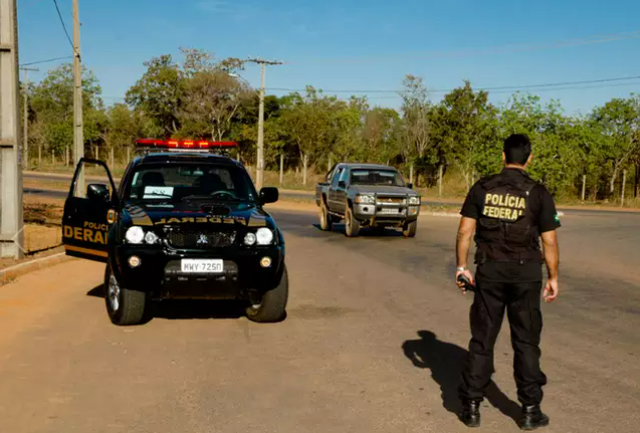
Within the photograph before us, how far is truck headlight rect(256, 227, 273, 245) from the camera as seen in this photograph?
25.3 feet

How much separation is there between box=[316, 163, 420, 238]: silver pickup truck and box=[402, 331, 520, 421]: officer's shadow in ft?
35.5

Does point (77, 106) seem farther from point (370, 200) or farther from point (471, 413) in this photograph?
point (471, 413)

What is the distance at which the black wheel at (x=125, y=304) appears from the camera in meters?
7.65

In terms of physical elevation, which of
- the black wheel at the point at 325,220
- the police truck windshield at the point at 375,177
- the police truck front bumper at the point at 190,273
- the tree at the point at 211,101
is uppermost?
the tree at the point at 211,101

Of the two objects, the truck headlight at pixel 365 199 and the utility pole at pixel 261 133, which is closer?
the truck headlight at pixel 365 199

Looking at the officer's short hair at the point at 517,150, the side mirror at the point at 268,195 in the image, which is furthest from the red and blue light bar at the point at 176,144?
the officer's short hair at the point at 517,150

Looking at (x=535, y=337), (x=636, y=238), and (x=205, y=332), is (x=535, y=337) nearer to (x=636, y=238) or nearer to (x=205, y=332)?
(x=205, y=332)

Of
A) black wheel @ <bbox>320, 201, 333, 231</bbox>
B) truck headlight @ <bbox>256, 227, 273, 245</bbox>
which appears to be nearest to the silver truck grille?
black wheel @ <bbox>320, 201, 333, 231</bbox>

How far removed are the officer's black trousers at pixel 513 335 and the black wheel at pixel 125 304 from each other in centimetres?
383

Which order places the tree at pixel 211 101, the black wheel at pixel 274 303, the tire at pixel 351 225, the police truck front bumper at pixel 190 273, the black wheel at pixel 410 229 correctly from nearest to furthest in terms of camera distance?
the police truck front bumper at pixel 190 273 → the black wheel at pixel 274 303 → the tire at pixel 351 225 → the black wheel at pixel 410 229 → the tree at pixel 211 101

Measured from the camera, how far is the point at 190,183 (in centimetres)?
909

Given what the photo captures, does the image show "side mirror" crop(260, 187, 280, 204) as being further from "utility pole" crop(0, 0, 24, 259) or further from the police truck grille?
"utility pole" crop(0, 0, 24, 259)

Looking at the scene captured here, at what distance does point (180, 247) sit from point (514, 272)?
3.69 m

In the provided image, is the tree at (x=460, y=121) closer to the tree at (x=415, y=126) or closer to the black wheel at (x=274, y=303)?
the tree at (x=415, y=126)
